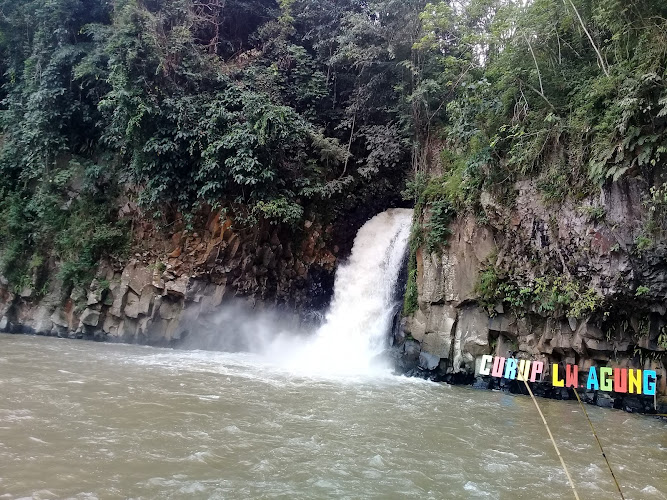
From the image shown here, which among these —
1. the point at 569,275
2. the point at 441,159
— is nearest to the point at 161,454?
the point at 569,275

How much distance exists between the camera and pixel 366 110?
47.4 ft

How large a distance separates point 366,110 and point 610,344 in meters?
9.47

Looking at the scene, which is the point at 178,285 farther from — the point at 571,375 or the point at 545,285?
the point at 571,375

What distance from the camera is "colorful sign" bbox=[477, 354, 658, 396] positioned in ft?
26.5

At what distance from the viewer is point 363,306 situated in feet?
41.0

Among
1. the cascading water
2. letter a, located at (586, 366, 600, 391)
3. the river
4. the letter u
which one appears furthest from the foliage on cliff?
letter a, located at (586, 366, 600, 391)

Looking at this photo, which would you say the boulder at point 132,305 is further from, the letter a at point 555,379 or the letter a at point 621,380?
the letter a at point 621,380

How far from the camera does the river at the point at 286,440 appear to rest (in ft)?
13.8

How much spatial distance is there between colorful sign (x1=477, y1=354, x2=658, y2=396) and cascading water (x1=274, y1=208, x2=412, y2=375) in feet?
8.53

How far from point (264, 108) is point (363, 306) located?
5.95 meters

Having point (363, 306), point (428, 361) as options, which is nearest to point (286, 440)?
point (428, 361)

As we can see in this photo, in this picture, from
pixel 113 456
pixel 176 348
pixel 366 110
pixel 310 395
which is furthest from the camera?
pixel 366 110

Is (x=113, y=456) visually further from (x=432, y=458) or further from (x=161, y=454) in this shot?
(x=432, y=458)

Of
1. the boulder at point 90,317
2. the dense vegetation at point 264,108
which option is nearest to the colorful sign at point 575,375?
the dense vegetation at point 264,108
